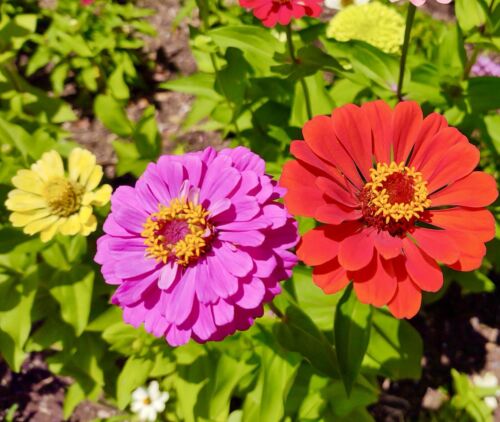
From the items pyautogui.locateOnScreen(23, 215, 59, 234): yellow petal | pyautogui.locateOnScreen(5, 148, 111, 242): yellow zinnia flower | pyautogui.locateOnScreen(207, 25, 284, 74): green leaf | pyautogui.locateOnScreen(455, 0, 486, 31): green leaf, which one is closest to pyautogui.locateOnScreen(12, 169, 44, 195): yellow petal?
pyautogui.locateOnScreen(5, 148, 111, 242): yellow zinnia flower

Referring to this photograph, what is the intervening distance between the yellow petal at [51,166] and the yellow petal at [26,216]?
12 centimetres

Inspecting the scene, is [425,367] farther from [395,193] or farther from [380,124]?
[380,124]

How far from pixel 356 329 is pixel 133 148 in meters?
1.30

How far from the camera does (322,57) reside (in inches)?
58.4

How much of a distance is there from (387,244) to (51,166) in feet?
4.10

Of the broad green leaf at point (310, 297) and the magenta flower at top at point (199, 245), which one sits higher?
the magenta flower at top at point (199, 245)

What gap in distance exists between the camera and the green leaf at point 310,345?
1.27 metres

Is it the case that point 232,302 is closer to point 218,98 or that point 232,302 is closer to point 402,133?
point 402,133

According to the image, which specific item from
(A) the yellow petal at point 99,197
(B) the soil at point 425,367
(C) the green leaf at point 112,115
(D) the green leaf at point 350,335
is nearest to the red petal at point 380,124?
(D) the green leaf at point 350,335

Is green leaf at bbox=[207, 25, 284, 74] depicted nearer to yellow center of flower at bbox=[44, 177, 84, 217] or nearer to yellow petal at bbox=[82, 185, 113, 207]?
yellow petal at bbox=[82, 185, 113, 207]

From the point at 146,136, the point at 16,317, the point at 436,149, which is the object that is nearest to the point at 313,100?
the point at 146,136

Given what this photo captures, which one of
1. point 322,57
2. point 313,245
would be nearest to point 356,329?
point 313,245

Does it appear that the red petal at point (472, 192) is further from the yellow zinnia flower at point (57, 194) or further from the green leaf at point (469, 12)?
the yellow zinnia flower at point (57, 194)

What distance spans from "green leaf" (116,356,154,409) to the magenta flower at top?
0.75 meters
